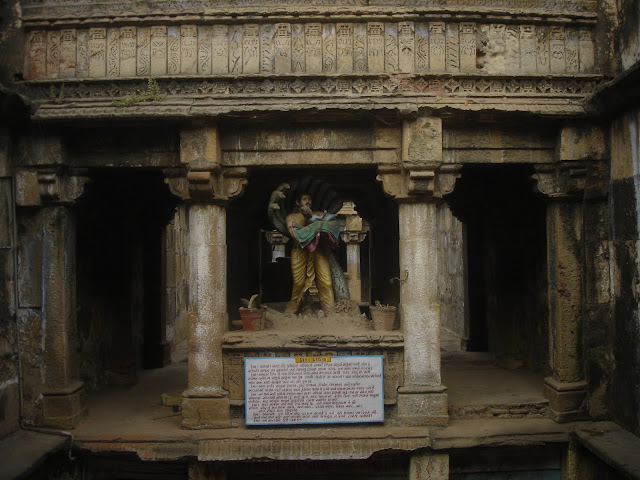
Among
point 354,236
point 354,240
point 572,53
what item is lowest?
point 354,240

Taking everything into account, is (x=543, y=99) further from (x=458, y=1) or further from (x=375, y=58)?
(x=375, y=58)

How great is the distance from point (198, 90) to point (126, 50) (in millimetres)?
1040

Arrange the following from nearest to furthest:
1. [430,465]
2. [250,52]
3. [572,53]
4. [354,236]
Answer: [430,465]
[250,52]
[572,53]
[354,236]

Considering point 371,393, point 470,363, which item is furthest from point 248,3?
point 470,363

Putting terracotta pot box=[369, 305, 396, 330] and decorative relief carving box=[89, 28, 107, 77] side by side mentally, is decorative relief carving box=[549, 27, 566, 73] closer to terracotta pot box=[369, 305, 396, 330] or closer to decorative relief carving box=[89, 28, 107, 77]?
terracotta pot box=[369, 305, 396, 330]

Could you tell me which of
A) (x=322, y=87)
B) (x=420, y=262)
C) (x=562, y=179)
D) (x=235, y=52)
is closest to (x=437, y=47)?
(x=322, y=87)

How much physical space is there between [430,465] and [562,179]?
143 inches

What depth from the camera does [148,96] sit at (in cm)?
611

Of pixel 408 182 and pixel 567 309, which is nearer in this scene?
pixel 408 182

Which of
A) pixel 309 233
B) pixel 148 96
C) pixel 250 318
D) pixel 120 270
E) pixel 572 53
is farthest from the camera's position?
pixel 120 270

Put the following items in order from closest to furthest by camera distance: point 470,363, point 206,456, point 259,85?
1. point 206,456
2. point 259,85
3. point 470,363

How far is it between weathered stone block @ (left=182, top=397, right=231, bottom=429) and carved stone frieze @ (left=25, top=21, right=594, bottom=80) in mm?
3802

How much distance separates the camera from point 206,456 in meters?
5.81

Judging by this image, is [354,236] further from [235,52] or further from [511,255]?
[235,52]
